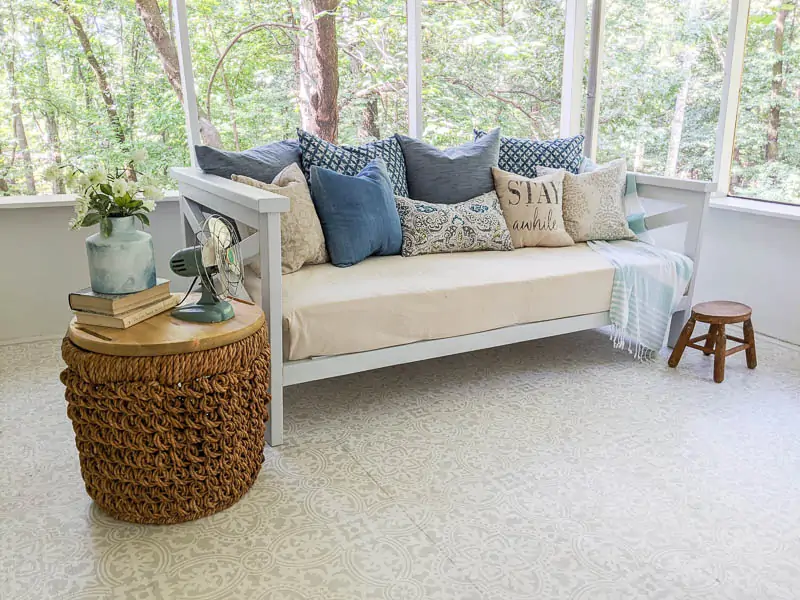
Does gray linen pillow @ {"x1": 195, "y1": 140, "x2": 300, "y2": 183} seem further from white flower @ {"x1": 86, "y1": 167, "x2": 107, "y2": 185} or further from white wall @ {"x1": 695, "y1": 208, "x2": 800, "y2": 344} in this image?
white wall @ {"x1": 695, "y1": 208, "x2": 800, "y2": 344}

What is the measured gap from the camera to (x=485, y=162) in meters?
3.02

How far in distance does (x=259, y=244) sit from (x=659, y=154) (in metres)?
2.65

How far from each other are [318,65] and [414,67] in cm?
52

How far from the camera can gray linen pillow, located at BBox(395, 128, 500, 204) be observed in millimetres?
2930

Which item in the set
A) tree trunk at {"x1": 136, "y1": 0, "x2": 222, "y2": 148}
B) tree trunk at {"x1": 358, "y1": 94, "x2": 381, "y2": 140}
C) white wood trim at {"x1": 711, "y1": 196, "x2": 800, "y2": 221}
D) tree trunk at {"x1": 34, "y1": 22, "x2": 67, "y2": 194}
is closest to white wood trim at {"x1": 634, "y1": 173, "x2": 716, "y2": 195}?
white wood trim at {"x1": 711, "y1": 196, "x2": 800, "y2": 221}

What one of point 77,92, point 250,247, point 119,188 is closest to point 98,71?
point 77,92

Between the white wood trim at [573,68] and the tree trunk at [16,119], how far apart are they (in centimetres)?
291

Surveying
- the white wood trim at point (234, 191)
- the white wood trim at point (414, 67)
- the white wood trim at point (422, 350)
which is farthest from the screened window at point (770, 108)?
the white wood trim at point (234, 191)

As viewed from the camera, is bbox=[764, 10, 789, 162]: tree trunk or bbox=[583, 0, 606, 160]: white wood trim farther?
bbox=[583, 0, 606, 160]: white wood trim

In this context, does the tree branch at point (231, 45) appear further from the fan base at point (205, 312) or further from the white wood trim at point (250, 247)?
the fan base at point (205, 312)

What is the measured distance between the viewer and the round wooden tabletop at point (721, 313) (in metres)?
2.57

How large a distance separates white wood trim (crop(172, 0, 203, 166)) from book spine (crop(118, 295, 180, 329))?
1.33 m

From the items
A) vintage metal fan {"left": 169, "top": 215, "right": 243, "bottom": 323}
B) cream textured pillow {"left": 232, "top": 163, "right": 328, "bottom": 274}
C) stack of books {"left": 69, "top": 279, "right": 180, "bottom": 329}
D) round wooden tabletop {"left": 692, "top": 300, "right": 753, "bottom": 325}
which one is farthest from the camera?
round wooden tabletop {"left": 692, "top": 300, "right": 753, "bottom": 325}

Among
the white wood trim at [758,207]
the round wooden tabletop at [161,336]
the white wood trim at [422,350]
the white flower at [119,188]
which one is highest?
the white flower at [119,188]
